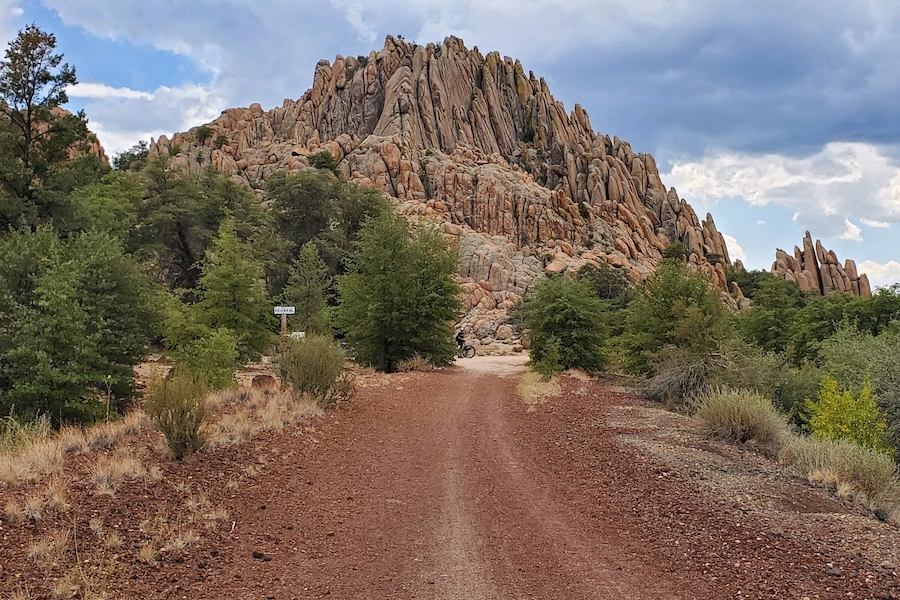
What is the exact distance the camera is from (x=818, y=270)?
93.9 meters

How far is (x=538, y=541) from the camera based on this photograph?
5.86 metres

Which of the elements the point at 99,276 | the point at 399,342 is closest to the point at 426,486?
the point at 99,276

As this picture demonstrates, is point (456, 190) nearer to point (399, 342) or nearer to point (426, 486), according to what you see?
point (399, 342)

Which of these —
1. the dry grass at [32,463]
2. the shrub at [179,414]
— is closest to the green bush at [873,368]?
the shrub at [179,414]

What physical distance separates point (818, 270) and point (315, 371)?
332ft

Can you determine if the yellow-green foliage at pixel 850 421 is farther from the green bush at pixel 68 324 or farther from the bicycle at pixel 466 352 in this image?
the bicycle at pixel 466 352

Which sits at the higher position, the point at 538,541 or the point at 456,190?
the point at 456,190

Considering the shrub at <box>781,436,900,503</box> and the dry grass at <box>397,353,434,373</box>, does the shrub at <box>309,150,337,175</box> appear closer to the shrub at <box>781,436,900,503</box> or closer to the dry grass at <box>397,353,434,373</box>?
the dry grass at <box>397,353,434,373</box>

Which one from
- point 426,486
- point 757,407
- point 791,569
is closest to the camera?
point 791,569

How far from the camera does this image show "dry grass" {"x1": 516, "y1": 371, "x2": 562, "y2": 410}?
1532 centimetres

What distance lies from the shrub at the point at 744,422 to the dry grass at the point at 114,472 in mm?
8843

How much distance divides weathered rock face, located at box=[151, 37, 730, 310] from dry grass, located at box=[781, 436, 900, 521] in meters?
55.3

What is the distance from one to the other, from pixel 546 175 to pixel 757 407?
94932 mm

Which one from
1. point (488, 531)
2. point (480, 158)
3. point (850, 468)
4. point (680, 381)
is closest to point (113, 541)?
point (488, 531)
